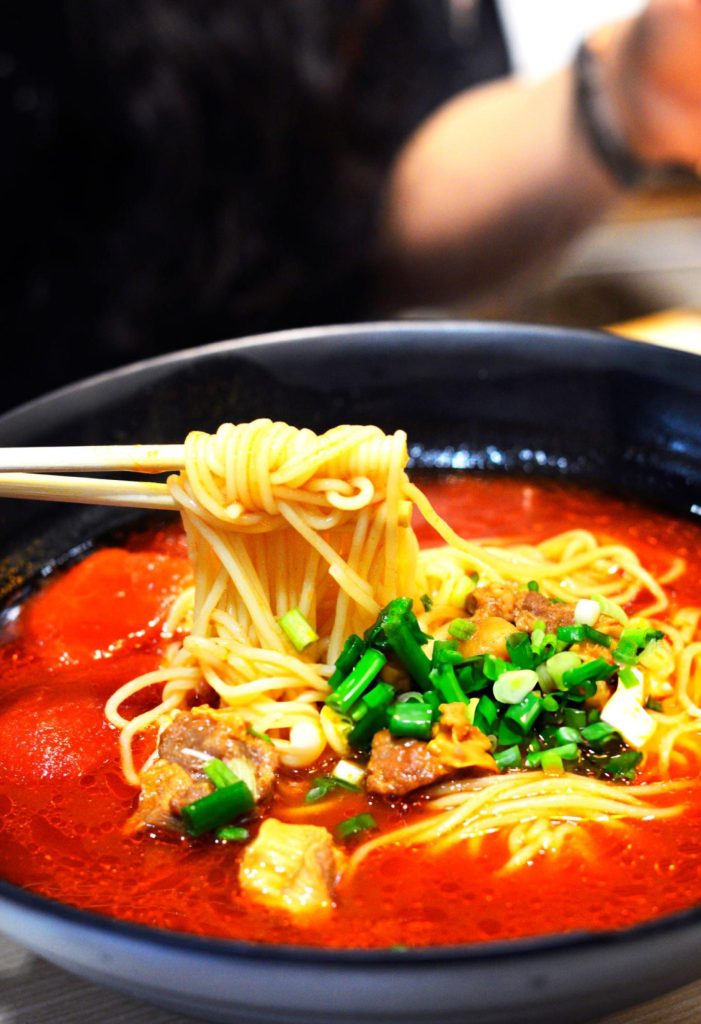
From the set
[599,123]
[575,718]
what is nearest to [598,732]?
[575,718]

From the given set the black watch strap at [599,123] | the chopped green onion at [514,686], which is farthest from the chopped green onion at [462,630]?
the black watch strap at [599,123]

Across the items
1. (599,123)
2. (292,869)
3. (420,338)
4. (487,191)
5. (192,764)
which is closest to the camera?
(292,869)

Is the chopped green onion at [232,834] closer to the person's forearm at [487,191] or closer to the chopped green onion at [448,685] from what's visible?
the chopped green onion at [448,685]

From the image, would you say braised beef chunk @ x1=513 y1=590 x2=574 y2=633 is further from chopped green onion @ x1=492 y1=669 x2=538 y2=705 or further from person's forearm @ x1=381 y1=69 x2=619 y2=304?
person's forearm @ x1=381 y1=69 x2=619 y2=304

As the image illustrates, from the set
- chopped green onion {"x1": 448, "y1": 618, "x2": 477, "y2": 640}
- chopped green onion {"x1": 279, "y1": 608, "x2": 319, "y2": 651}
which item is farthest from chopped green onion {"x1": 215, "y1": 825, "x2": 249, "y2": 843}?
chopped green onion {"x1": 448, "y1": 618, "x2": 477, "y2": 640}

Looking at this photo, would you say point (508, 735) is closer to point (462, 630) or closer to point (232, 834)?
point (462, 630)

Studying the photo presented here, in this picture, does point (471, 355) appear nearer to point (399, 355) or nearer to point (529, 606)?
point (399, 355)
